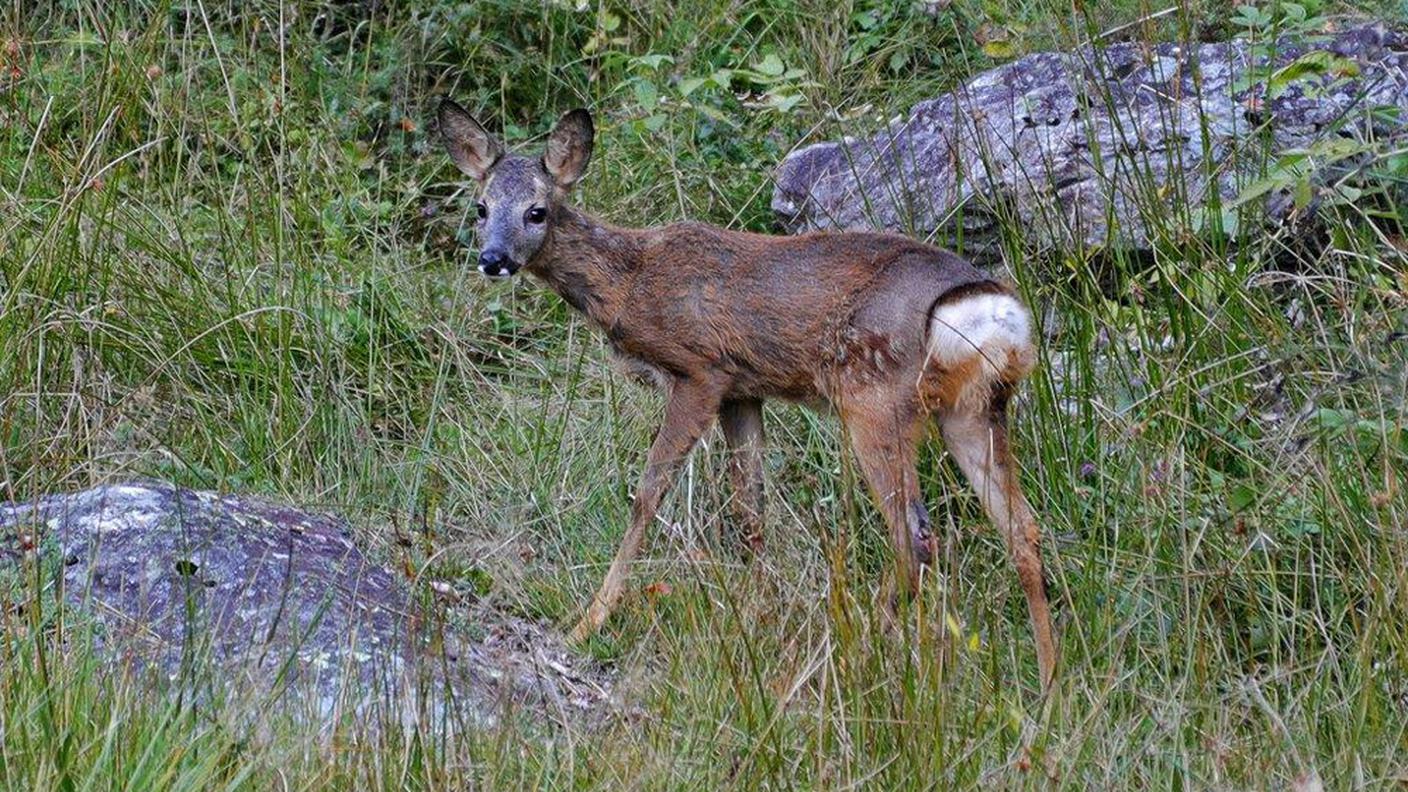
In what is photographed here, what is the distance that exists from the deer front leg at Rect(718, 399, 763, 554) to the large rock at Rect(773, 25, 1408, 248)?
0.73 metres

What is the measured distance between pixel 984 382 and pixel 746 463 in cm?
76

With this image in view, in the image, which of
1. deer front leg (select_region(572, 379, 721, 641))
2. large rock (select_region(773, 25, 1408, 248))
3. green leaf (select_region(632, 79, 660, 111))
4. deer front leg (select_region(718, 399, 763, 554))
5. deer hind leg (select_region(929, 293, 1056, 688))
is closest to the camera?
deer front leg (select_region(718, 399, 763, 554))

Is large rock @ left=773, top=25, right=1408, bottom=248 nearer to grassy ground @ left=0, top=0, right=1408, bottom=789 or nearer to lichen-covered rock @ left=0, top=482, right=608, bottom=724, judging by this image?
grassy ground @ left=0, top=0, right=1408, bottom=789

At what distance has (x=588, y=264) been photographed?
5766 mm

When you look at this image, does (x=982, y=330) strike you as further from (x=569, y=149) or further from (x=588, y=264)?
(x=569, y=149)

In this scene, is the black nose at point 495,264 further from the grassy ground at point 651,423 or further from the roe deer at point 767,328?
the grassy ground at point 651,423

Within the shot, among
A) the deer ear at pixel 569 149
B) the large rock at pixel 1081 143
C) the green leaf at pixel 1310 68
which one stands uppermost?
the green leaf at pixel 1310 68

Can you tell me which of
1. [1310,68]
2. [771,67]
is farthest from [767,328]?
[1310,68]

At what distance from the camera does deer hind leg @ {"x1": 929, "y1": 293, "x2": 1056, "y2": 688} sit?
5082 millimetres

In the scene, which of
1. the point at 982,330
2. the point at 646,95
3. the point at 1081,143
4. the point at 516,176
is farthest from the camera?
the point at 646,95

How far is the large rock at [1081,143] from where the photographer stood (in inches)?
220

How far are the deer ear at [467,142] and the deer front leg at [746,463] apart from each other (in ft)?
3.62

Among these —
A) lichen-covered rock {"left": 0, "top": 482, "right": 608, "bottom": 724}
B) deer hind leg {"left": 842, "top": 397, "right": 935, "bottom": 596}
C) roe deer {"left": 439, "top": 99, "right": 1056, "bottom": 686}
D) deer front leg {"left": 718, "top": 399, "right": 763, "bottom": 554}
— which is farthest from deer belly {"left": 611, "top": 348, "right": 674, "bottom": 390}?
lichen-covered rock {"left": 0, "top": 482, "right": 608, "bottom": 724}

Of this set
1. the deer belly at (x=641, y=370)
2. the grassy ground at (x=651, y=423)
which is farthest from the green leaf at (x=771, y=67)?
the deer belly at (x=641, y=370)
